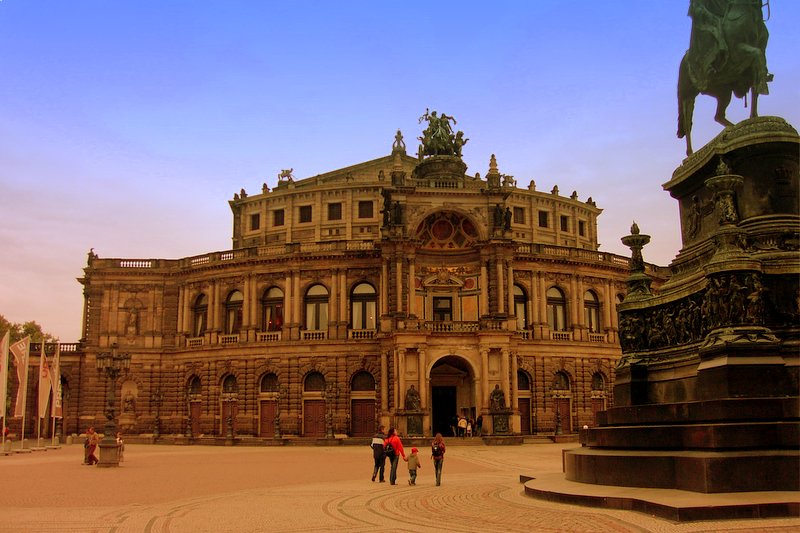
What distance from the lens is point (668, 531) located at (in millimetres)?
11461

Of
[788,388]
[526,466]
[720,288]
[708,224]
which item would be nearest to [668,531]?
[788,388]

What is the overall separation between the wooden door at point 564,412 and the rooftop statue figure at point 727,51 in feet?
139

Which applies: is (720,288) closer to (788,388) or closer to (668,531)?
(788,388)

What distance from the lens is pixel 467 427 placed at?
5097 centimetres

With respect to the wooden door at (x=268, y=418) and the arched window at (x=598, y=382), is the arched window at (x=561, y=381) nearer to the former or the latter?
the arched window at (x=598, y=382)

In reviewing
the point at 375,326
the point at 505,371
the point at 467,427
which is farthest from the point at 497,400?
the point at 375,326

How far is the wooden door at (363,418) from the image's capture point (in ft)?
184

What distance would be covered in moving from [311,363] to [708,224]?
142ft

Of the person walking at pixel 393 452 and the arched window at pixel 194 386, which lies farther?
the arched window at pixel 194 386

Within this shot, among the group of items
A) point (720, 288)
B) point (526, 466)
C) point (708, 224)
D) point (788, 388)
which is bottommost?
point (526, 466)

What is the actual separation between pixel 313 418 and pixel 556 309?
19372 mm

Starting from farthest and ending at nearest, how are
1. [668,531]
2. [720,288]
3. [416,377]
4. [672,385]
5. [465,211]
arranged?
[465,211] < [416,377] < [672,385] < [720,288] < [668,531]

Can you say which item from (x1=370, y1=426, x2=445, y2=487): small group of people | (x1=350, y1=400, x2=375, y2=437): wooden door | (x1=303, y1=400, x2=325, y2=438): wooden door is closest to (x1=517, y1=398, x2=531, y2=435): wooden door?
(x1=350, y1=400, x2=375, y2=437): wooden door

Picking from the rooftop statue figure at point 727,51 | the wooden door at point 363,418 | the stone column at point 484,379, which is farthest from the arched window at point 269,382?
the rooftop statue figure at point 727,51
